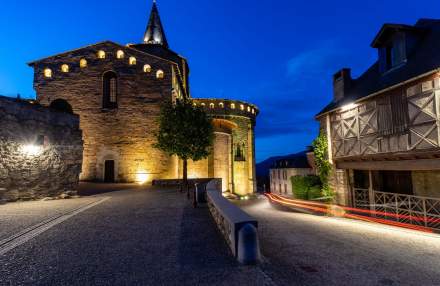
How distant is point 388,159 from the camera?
406 inches

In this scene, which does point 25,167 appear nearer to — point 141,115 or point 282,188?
point 141,115

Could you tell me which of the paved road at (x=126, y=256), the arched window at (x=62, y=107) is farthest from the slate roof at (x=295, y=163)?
the paved road at (x=126, y=256)

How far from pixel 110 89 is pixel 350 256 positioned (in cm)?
2140

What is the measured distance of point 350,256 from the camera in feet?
16.4

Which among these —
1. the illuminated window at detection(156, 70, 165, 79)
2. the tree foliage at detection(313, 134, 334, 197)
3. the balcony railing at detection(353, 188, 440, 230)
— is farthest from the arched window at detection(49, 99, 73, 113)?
the balcony railing at detection(353, 188, 440, 230)

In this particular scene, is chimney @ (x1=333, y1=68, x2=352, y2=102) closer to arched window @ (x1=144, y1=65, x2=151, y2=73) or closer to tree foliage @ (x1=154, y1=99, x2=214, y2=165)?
tree foliage @ (x1=154, y1=99, x2=214, y2=165)

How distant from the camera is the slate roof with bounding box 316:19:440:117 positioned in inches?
354

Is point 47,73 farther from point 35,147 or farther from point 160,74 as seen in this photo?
point 35,147

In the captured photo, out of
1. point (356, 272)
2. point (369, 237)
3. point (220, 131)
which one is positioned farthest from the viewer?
point (220, 131)

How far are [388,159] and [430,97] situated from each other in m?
2.98

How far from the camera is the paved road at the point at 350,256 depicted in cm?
391

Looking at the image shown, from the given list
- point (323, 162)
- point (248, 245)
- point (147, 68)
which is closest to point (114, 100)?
point (147, 68)

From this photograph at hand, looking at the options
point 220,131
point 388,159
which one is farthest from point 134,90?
point 388,159

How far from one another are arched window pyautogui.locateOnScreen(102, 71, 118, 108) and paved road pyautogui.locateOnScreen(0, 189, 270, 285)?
15.7 m
